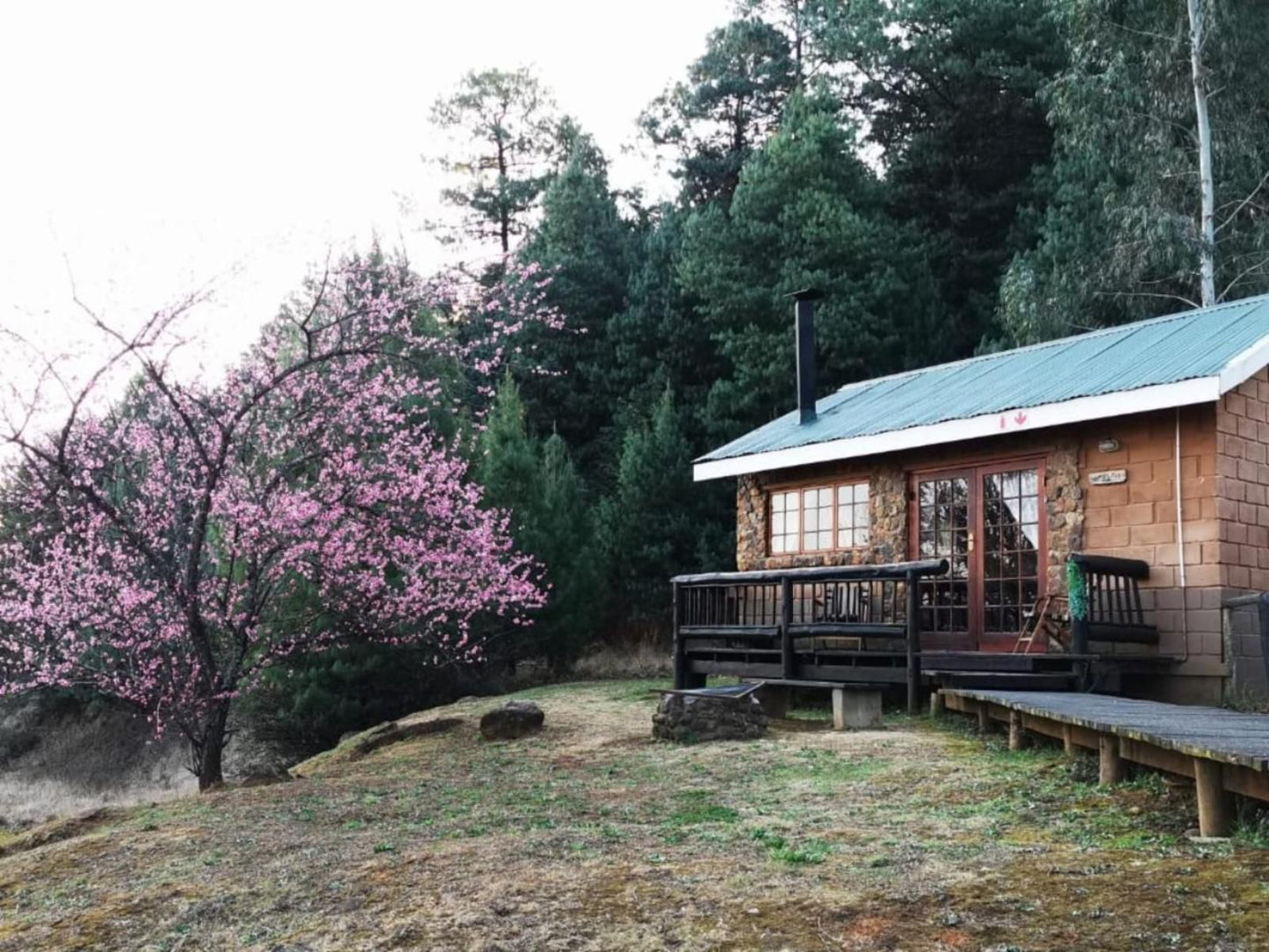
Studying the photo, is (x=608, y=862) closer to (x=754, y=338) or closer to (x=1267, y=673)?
(x=1267, y=673)

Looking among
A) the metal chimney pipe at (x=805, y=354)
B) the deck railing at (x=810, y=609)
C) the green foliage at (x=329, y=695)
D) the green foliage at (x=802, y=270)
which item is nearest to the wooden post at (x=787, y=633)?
the deck railing at (x=810, y=609)

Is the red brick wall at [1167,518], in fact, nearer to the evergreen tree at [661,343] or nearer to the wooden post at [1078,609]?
the wooden post at [1078,609]

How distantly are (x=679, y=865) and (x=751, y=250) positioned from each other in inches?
861

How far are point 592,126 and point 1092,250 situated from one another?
15.7 meters

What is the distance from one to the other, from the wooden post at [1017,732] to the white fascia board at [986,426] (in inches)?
141

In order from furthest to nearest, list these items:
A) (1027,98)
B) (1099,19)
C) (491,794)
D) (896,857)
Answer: (1027,98)
(1099,19)
(491,794)
(896,857)

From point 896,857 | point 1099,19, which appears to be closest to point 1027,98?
point 1099,19

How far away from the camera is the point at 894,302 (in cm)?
2439

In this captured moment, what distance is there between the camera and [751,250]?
2569cm

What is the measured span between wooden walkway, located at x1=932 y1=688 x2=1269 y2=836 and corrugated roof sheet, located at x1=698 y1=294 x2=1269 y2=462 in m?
3.73

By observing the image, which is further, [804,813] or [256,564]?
[256,564]

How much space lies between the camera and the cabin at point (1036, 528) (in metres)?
10.2

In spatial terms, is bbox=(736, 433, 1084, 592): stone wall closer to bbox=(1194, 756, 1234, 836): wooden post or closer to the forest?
the forest

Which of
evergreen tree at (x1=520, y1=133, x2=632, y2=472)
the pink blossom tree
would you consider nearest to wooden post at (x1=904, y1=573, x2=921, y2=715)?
the pink blossom tree
